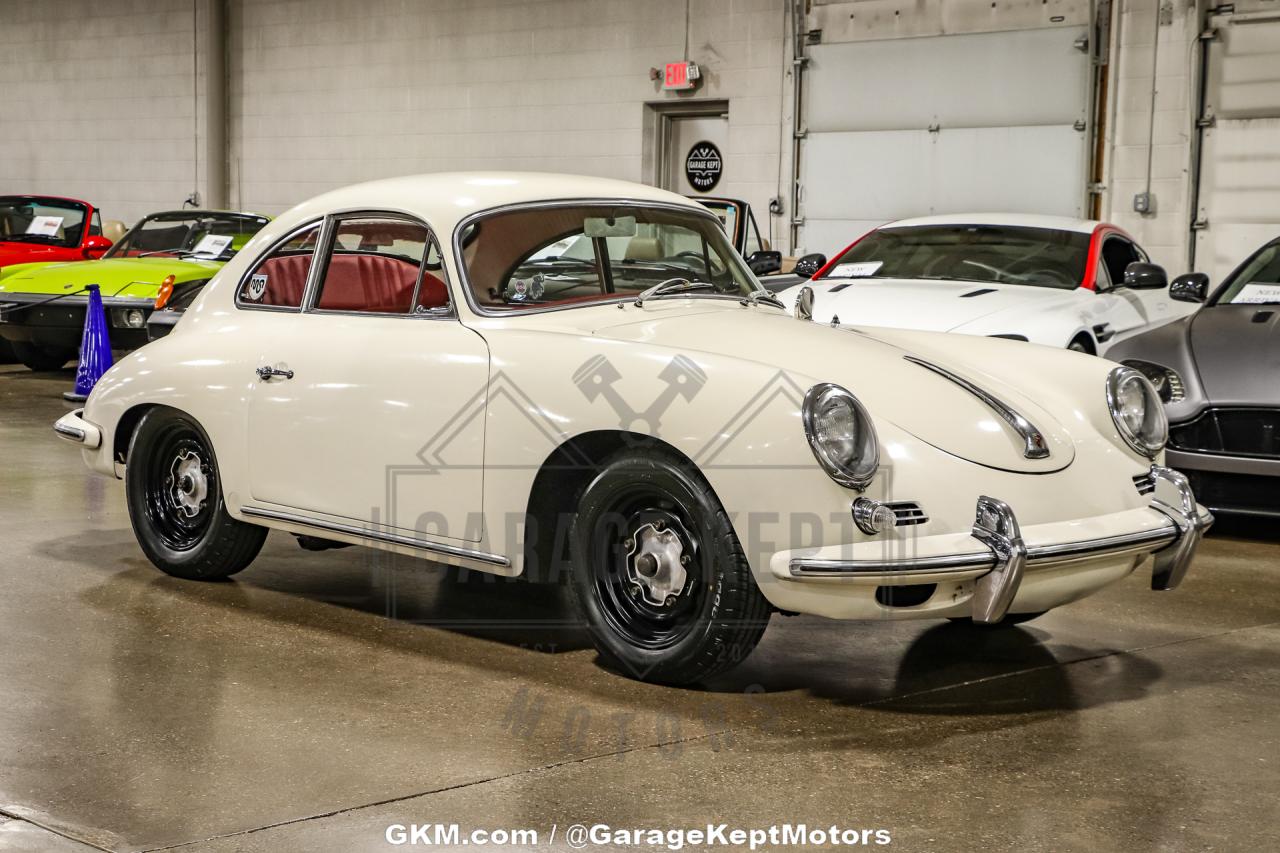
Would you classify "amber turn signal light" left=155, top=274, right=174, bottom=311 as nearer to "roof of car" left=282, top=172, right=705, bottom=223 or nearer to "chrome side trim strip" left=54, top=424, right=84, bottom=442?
"chrome side trim strip" left=54, top=424, right=84, bottom=442

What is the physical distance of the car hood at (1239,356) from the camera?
20.2 feet

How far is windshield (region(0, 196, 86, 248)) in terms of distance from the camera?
13648 mm

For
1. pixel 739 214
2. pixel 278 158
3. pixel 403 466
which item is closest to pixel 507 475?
pixel 403 466

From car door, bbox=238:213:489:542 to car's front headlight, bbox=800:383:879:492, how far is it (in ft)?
3.48

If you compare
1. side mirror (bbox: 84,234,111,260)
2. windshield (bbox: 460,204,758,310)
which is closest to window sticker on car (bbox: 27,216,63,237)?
side mirror (bbox: 84,234,111,260)

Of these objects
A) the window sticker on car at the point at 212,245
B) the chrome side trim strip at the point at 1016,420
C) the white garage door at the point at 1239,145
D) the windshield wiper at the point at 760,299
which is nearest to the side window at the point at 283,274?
the windshield wiper at the point at 760,299

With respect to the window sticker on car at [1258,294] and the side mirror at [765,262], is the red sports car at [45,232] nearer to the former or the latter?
the side mirror at [765,262]

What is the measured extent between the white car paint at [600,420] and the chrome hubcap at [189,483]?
24 centimetres

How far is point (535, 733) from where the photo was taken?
3656 mm

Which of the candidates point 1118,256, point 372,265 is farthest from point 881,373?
point 1118,256

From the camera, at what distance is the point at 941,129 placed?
14469mm

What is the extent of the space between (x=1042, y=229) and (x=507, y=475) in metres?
5.31

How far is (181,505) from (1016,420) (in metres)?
2.97

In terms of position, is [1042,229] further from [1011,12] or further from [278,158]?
[278,158]
